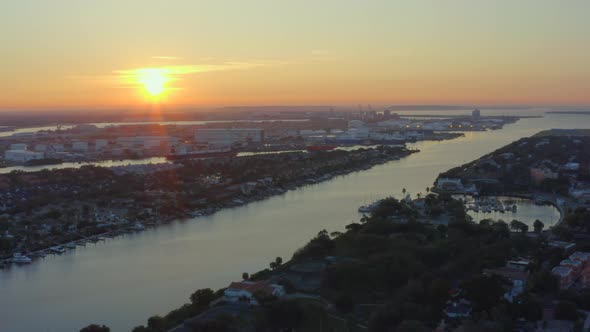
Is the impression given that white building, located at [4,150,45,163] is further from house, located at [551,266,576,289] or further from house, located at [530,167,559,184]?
house, located at [551,266,576,289]

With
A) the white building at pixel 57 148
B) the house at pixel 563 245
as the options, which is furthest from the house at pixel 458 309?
the white building at pixel 57 148

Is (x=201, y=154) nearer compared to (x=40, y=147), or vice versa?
(x=201, y=154)

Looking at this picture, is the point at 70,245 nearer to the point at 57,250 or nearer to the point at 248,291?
the point at 57,250

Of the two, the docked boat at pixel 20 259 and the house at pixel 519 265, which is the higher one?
the house at pixel 519 265

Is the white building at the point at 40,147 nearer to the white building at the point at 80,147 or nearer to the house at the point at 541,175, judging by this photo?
the white building at the point at 80,147

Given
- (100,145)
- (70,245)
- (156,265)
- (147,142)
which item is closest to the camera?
(156,265)

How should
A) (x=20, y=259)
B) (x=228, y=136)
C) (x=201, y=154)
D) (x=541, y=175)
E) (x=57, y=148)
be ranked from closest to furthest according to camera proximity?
(x=20, y=259), (x=541, y=175), (x=201, y=154), (x=57, y=148), (x=228, y=136)

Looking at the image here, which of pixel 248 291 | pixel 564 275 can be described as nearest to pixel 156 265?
pixel 248 291
